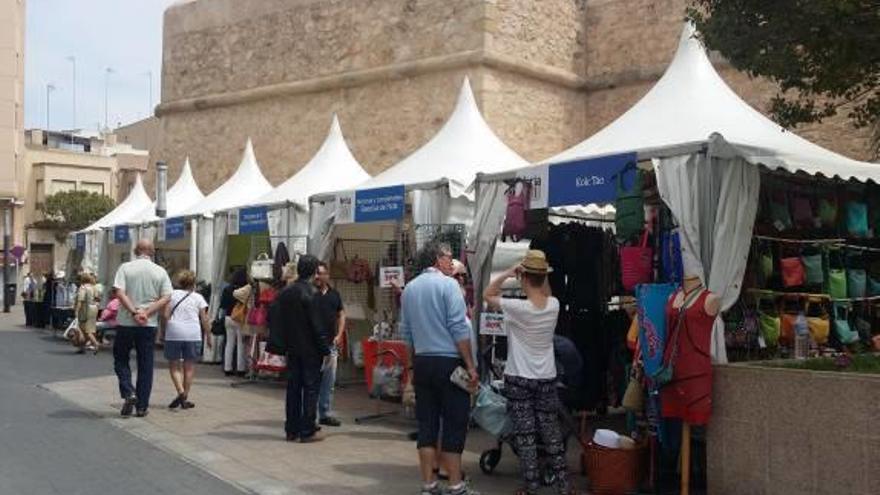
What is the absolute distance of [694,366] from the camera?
6051mm

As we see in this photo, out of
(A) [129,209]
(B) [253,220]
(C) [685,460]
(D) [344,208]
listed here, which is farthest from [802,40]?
(A) [129,209]

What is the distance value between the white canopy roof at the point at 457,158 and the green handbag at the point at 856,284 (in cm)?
385

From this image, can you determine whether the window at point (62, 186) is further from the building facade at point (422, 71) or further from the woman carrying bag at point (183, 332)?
the woman carrying bag at point (183, 332)

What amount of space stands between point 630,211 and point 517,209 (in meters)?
1.51

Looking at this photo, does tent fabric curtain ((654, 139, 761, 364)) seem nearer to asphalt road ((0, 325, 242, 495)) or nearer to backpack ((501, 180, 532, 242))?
backpack ((501, 180, 532, 242))

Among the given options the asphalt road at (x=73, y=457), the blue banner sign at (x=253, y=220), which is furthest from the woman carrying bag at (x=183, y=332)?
the blue banner sign at (x=253, y=220)

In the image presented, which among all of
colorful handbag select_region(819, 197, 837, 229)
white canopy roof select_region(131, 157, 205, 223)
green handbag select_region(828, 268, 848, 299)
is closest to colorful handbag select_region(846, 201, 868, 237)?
colorful handbag select_region(819, 197, 837, 229)

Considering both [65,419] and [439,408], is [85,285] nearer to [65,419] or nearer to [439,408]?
[65,419]

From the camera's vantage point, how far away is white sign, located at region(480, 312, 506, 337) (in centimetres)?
825

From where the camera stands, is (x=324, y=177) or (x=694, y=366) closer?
(x=694, y=366)

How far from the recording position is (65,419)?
9.45 meters

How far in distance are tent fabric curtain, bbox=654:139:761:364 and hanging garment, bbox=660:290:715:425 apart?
705mm

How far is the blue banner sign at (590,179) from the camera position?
24.7ft

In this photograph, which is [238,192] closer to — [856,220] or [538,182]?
[538,182]
